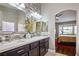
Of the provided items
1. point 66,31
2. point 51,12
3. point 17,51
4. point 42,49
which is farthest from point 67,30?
point 17,51

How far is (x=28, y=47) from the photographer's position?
1.79 meters

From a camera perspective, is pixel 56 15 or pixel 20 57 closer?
pixel 20 57

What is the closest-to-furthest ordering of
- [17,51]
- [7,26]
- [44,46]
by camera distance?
[17,51] → [7,26] → [44,46]

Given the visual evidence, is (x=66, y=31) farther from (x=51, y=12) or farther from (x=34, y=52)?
(x=34, y=52)

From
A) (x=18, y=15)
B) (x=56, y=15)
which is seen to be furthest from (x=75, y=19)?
(x=18, y=15)

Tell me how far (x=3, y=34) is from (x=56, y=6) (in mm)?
945

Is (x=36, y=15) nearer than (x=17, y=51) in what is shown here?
No

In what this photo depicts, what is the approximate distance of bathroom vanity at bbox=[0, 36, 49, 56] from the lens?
4.72ft

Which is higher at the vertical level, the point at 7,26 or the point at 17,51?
the point at 7,26

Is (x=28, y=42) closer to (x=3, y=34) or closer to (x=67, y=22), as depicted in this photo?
(x=3, y=34)

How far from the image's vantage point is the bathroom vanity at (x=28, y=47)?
4.72 feet

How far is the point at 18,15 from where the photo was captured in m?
1.84

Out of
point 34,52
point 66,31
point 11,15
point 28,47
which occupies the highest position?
point 11,15

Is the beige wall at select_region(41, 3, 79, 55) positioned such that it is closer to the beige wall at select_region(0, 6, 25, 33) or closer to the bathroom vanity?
the bathroom vanity
